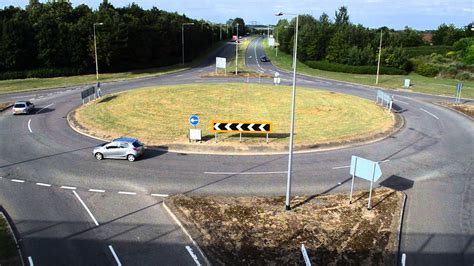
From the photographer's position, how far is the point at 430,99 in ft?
174

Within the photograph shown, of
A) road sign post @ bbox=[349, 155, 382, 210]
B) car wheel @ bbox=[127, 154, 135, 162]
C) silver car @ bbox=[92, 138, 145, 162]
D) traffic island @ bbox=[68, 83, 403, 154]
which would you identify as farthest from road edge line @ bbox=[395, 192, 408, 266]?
car wheel @ bbox=[127, 154, 135, 162]

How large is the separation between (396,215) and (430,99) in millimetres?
39539

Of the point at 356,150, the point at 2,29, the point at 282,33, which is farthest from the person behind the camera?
the point at 282,33

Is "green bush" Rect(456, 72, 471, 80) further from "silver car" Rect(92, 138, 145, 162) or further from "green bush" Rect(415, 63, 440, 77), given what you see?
"silver car" Rect(92, 138, 145, 162)

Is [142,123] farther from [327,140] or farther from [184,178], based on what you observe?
[327,140]

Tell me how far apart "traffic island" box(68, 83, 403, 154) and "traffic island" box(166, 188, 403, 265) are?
29.7 feet

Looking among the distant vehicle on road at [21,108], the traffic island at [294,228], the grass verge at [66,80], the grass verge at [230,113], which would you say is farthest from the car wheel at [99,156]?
the grass verge at [66,80]

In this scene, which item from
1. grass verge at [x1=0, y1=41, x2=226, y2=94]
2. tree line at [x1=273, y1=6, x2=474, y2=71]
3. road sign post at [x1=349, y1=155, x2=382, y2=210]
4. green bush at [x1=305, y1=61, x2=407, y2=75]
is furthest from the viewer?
tree line at [x1=273, y1=6, x2=474, y2=71]

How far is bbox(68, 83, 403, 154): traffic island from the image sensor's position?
100 feet

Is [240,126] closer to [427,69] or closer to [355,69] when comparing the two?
[355,69]

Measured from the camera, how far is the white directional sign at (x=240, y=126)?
29.8 metres

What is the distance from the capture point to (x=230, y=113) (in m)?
40.6

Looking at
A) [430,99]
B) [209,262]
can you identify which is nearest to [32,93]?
[209,262]

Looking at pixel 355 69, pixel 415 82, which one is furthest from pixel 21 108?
pixel 355 69
